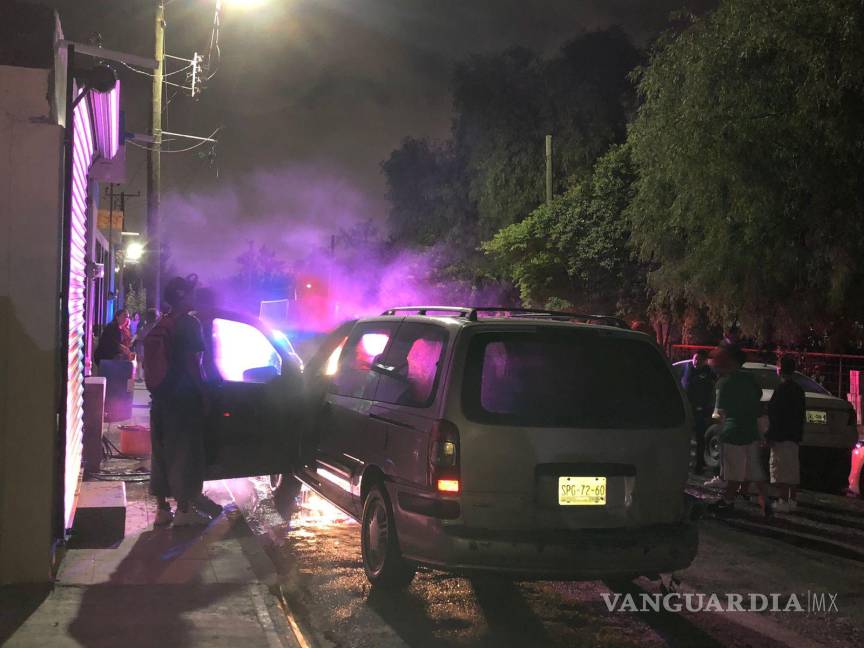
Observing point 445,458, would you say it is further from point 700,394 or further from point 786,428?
point 700,394

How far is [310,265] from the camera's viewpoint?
A: 100688mm

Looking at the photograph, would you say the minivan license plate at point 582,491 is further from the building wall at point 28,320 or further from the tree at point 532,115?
the tree at point 532,115

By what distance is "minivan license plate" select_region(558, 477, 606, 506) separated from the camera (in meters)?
5.47

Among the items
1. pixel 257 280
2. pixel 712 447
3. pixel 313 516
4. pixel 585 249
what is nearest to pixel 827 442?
pixel 712 447

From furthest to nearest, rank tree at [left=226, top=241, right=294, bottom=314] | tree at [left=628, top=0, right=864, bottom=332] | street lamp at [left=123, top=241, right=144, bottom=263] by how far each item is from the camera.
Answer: tree at [left=226, top=241, right=294, bottom=314]
street lamp at [left=123, top=241, right=144, bottom=263]
tree at [left=628, top=0, right=864, bottom=332]

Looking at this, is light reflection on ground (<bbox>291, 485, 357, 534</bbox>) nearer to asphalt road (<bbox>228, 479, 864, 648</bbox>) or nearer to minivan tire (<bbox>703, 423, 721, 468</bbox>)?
asphalt road (<bbox>228, 479, 864, 648</bbox>)

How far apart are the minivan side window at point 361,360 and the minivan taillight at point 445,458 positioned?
127cm

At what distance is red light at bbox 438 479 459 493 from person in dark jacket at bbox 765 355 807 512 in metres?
5.59

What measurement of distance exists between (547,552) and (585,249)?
1074 inches

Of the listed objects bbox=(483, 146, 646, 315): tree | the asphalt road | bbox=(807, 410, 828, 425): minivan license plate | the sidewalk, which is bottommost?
the asphalt road

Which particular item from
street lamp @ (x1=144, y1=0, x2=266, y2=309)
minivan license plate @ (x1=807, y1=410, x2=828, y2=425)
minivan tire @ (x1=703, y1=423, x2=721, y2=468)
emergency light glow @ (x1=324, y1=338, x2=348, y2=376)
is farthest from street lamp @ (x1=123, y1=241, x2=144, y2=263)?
emergency light glow @ (x1=324, y1=338, x2=348, y2=376)

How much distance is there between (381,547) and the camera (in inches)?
245

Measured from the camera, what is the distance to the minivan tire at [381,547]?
6.06 metres

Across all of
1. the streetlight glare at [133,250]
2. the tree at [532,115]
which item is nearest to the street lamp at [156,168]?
the tree at [532,115]
